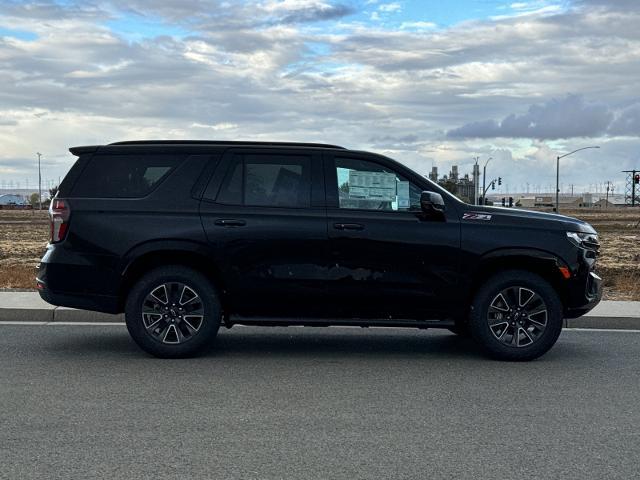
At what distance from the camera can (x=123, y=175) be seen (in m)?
7.96

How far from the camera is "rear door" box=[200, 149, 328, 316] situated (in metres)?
7.71

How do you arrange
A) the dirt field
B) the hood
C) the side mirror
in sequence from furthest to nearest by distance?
the dirt field
the hood
the side mirror

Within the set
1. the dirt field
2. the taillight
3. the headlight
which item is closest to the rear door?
the taillight

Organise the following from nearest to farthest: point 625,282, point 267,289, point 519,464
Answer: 1. point 519,464
2. point 267,289
3. point 625,282

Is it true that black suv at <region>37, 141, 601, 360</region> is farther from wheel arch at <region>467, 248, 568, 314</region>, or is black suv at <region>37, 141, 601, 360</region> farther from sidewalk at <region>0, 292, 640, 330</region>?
sidewalk at <region>0, 292, 640, 330</region>

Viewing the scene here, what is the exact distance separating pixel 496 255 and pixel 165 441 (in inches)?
152

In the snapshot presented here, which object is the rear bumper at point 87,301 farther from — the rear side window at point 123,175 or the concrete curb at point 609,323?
the concrete curb at point 609,323

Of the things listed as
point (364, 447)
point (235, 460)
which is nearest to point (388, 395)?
point (364, 447)

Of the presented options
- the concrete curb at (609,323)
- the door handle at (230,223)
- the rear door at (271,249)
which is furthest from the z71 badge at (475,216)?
the concrete curb at (609,323)

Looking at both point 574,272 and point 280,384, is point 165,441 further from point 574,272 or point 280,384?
point 574,272

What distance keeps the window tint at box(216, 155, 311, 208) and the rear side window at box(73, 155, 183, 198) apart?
58 cm

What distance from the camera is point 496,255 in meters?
7.73

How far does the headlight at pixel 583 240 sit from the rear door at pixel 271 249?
2.36m

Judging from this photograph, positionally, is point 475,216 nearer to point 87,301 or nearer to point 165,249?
point 165,249
